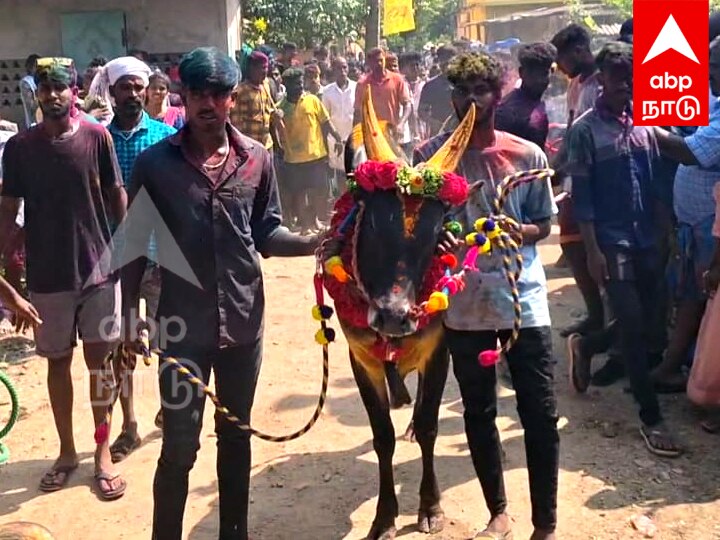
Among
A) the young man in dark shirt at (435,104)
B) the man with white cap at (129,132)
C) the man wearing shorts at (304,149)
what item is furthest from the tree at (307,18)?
the man with white cap at (129,132)

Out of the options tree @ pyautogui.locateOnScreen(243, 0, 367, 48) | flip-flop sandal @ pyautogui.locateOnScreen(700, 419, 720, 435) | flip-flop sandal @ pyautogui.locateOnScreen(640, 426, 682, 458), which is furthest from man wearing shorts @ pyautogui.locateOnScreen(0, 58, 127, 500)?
tree @ pyautogui.locateOnScreen(243, 0, 367, 48)

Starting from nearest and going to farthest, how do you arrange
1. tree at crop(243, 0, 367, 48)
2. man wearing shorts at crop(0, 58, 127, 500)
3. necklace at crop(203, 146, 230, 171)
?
necklace at crop(203, 146, 230, 171), man wearing shorts at crop(0, 58, 127, 500), tree at crop(243, 0, 367, 48)

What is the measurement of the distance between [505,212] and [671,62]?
3600mm

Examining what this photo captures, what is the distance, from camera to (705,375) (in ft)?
16.7

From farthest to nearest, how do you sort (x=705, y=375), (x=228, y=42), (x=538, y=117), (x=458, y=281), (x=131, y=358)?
(x=228, y=42)
(x=538, y=117)
(x=705, y=375)
(x=131, y=358)
(x=458, y=281)

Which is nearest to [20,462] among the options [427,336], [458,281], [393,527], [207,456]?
[207,456]

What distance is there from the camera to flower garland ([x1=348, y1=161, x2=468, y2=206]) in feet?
11.8

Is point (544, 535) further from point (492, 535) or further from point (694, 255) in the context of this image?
point (694, 255)

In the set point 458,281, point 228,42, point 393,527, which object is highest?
point 228,42

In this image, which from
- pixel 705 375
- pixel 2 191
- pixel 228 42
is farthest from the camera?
pixel 228 42

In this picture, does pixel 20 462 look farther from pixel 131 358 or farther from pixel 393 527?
pixel 393 527

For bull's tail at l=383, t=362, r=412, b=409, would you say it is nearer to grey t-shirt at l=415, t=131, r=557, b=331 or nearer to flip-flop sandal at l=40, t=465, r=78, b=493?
grey t-shirt at l=415, t=131, r=557, b=331

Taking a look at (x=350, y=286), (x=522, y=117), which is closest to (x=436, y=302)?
(x=350, y=286)

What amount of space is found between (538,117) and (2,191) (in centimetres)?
328
